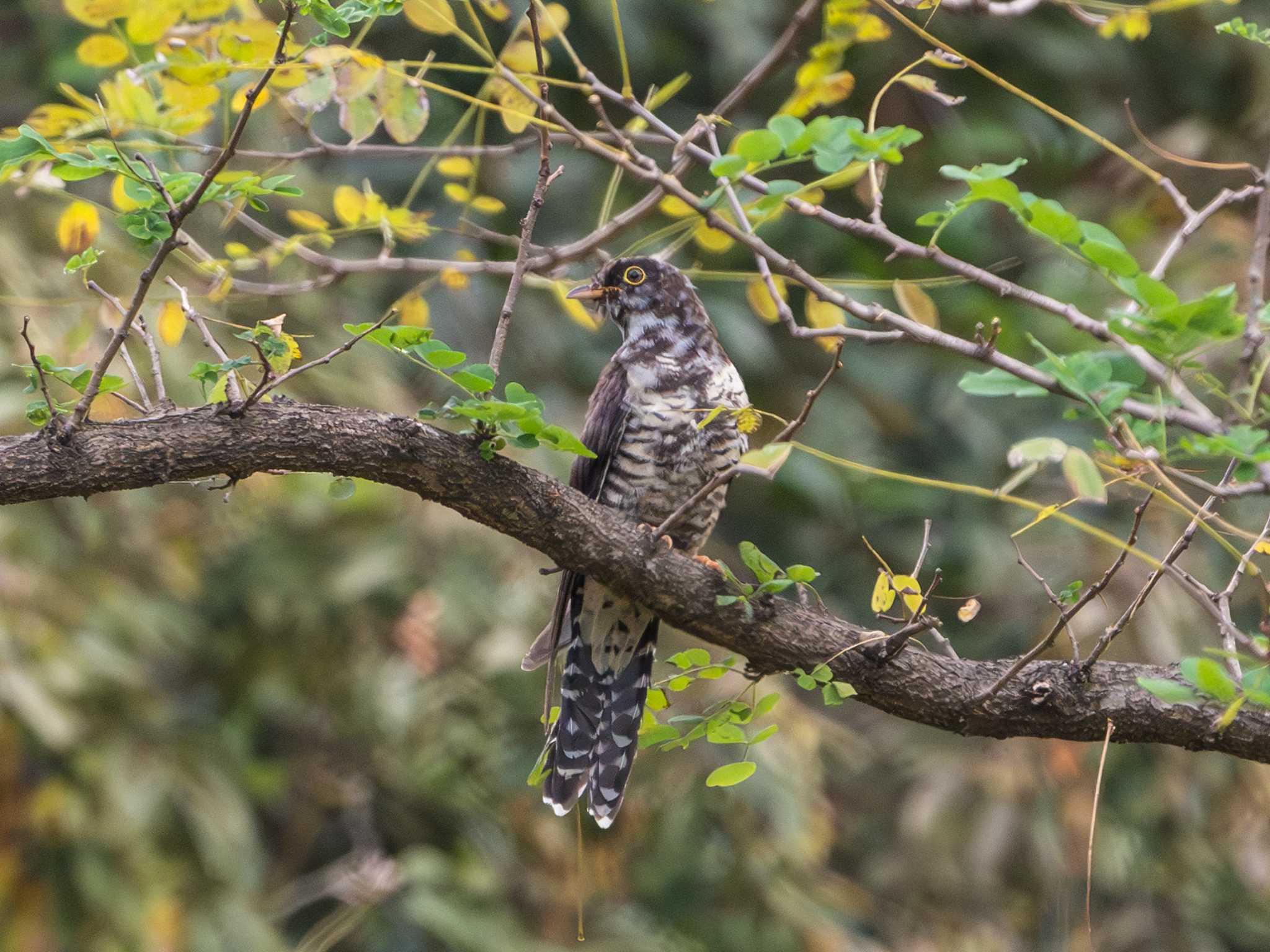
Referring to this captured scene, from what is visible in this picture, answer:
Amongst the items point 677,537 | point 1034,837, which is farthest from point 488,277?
point 1034,837

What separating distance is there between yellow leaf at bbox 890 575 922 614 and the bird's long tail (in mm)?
1164

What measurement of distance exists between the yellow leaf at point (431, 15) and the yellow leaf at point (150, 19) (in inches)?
17.1

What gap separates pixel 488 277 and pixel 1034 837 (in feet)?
11.1

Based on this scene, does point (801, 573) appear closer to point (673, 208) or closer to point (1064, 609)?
point (1064, 609)

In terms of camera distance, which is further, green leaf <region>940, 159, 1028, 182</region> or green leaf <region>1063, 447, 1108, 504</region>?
green leaf <region>940, 159, 1028, 182</region>

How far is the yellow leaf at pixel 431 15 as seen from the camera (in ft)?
8.55

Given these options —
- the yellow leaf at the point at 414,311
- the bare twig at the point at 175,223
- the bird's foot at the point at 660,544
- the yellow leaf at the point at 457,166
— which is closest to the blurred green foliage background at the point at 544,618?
the yellow leaf at the point at 414,311

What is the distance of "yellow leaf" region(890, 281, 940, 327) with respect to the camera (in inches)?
104

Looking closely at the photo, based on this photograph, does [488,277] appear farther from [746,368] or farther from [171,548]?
[171,548]

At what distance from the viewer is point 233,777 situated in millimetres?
5484

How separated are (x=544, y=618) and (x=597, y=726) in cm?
169

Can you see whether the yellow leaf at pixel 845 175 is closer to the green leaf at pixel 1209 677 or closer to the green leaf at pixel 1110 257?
the green leaf at pixel 1110 257

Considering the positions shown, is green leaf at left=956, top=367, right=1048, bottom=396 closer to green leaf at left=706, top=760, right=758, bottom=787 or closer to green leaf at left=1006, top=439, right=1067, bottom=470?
green leaf at left=1006, top=439, right=1067, bottom=470

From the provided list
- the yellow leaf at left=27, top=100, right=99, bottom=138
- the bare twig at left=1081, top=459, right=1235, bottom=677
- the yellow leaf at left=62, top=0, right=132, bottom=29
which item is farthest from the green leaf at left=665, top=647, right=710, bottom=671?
the yellow leaf at left=62, top=0, right=132, bottom=29
